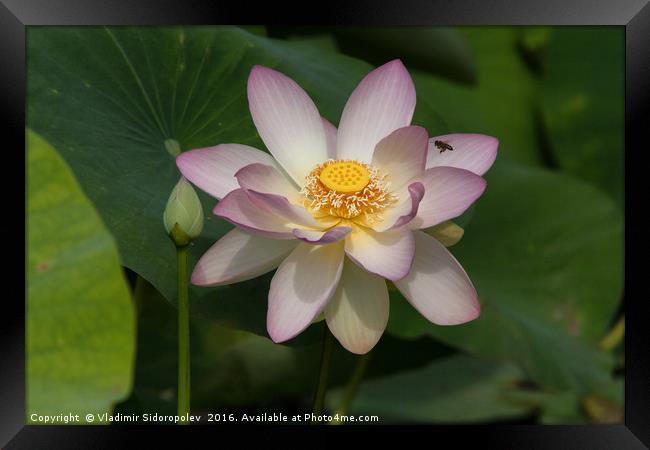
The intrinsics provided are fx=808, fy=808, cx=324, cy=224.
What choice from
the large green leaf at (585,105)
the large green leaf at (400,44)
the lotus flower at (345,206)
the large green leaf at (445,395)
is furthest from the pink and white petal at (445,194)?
the large green leaf at (585,105)

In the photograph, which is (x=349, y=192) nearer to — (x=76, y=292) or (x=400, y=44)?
(x=76, y=292)

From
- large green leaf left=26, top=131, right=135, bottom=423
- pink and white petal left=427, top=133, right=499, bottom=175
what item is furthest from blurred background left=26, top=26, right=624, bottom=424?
pink and white petal left=427, top=133, right=499, bottom=175

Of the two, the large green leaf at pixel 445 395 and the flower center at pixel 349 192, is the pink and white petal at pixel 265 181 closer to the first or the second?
the flower center at pixel 349 192

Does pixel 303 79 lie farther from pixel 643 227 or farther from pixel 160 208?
pixel 643 227

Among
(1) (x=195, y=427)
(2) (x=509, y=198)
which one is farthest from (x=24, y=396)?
(2) (x=509, y=198)

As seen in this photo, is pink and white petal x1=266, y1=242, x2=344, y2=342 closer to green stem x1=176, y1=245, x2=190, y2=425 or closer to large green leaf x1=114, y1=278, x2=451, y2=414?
green stem x1=176, y1=245, x2=190, y2=425

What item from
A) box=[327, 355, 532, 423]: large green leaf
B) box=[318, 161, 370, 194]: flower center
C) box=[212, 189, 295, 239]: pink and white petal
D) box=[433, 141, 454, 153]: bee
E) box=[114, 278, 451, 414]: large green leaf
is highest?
box=[433, 141, 454, 153]: bee

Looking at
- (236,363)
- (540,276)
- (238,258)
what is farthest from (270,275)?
(540,276)
